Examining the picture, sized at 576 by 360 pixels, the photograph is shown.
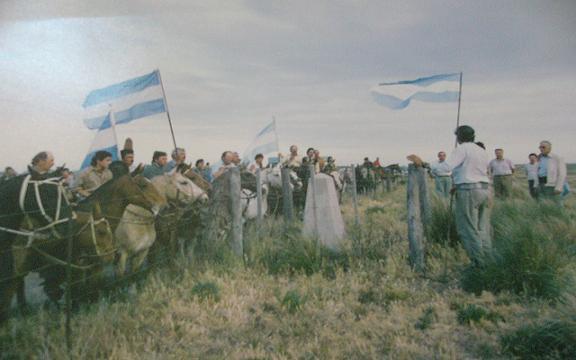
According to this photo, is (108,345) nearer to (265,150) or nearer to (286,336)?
(286,336)

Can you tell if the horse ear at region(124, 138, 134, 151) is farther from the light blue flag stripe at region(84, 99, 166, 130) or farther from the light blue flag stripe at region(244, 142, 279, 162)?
the light blue flag stripe at region(244, 142, 279, 162)

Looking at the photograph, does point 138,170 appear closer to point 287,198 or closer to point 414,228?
point 414,228

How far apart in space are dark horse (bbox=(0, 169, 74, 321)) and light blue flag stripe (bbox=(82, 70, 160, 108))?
17.2 ft

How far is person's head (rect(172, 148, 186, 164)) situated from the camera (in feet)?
28.5

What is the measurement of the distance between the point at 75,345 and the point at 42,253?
94 centimetres

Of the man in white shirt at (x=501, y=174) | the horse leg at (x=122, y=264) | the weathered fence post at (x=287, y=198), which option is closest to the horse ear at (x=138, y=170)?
the horse leg at (x=122, y=264)

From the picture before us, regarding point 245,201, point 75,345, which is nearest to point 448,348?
point 75,345

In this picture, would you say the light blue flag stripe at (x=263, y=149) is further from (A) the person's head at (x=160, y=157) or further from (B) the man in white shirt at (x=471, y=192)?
(B) the man in white shirt at (x=471, y=192)

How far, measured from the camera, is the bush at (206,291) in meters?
4.82

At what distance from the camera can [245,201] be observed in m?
9.66

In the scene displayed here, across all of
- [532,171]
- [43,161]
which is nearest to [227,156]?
[43,161]

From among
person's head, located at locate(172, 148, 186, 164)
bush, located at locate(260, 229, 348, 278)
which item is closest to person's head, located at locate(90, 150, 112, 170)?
person's head, located at locate(172, 148, 186, 164)

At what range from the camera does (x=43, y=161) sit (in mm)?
5848

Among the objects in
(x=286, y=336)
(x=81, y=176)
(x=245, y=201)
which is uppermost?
(x=81, y=176)
